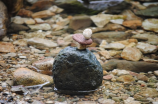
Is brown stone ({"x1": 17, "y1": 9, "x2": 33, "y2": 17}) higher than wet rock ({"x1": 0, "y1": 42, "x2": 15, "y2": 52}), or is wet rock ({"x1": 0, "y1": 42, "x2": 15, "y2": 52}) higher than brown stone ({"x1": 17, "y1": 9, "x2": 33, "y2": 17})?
brown stone ({"x1": 17, "y1": 9, "x2": 33, "y2": 17})

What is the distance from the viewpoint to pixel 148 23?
209 inches

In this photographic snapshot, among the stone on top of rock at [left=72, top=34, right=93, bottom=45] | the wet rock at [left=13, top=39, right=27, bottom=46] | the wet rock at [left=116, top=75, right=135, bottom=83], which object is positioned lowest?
the wet rock at [left=116, top=75, right=135, bottom=83]

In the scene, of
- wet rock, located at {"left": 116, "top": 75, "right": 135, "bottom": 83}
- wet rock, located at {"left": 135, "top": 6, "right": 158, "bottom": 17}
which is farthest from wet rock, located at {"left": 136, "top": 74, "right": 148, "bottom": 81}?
wet rock, located at {"left": 135, "top": 6, "right": 158, "bottom": 17}

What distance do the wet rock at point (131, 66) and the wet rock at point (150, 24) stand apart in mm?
1754

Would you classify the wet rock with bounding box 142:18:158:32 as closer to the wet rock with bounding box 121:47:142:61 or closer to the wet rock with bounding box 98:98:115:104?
the wet rock with bounding box 121:47:142:61

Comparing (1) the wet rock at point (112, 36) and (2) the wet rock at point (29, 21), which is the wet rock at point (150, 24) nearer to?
(1) the wet rock at point (112, 36)

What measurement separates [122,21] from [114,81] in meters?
2.77

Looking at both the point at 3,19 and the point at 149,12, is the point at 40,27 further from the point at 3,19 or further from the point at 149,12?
the point at 149,12

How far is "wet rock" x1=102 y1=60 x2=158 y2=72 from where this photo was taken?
354 centimetres

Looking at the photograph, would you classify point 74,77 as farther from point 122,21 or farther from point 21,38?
point 122,21

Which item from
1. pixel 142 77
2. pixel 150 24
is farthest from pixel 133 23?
pixel 142 77

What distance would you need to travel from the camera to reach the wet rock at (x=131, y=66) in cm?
354

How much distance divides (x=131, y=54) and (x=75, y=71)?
1624 millimetres

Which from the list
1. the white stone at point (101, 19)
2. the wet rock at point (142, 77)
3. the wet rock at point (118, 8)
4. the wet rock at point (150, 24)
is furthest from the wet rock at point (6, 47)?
the wet rock at point (150, 24)
